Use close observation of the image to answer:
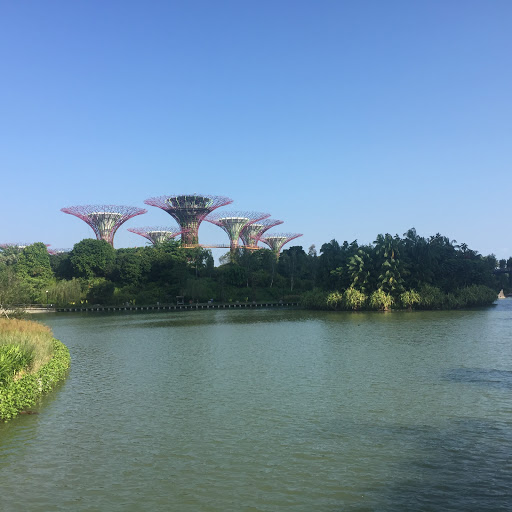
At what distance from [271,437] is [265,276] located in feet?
261

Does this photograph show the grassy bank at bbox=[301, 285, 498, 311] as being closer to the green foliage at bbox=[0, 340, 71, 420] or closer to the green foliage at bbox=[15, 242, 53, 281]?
the green foliage at bbox=[0, 340, 71, 420]

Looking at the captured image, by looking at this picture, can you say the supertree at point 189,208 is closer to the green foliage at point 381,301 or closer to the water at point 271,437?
the green foliage at point 381,301

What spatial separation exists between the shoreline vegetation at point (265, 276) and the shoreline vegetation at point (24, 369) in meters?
36.6

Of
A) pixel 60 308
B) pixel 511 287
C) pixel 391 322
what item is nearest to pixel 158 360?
pixel 391 322

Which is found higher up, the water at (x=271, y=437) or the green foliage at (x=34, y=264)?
the green foliage at (x=34, y=264)

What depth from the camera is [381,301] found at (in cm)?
6072

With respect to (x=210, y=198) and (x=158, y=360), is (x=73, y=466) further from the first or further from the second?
(x=210, y=198)

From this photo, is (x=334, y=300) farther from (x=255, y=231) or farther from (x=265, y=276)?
(x=255, y=231)

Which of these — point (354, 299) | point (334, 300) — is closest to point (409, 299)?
point (354, 299)

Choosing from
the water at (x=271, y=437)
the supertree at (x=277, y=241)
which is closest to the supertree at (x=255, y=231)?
the supertree at (x=277, y=241)

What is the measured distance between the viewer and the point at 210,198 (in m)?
105

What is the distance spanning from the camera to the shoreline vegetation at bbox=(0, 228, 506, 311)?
207 feet

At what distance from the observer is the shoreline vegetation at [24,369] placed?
48.8 ft

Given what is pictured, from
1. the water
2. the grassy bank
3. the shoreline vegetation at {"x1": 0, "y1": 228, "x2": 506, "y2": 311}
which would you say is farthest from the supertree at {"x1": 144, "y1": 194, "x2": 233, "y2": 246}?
the water
